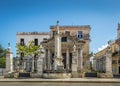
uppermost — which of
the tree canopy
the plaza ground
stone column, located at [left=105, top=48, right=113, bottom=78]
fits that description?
the tree canopy

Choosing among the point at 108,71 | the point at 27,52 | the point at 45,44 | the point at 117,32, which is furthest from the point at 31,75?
the point at 117,32

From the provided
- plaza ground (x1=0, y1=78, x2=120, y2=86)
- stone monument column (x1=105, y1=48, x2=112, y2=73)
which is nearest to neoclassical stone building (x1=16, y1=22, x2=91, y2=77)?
stone monument column (x1=105, y1=48, x2=112, y2=73)

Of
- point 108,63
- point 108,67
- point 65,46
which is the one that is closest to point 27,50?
point 65,46

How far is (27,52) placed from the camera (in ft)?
196

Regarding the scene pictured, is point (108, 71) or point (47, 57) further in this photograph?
point (47, 57)

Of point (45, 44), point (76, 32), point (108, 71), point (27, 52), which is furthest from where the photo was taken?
point (76, 32)

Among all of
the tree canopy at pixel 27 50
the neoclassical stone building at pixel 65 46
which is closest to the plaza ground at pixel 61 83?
the neoclassical stone building at pixel 65 46

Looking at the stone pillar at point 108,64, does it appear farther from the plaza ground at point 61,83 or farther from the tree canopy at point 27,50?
the tree canopy at point 27,50

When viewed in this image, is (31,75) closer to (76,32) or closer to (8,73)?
(8,73)

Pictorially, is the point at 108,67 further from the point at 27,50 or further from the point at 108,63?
the point at 27,50

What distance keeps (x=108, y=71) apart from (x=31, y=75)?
1162 centimetres

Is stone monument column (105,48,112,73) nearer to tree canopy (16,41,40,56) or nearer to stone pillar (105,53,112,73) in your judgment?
stone pillar (105,53,112,73)

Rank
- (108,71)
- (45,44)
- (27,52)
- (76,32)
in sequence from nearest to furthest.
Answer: (108,71)
(45,44)
(27,52)
(76,32)

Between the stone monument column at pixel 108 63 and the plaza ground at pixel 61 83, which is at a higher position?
the stone monument column at pixel 108 63
